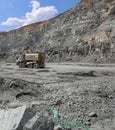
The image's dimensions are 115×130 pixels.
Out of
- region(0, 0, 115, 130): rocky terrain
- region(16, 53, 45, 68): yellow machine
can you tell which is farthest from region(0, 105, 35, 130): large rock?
region(16, 53, 45, 68): yellow machine

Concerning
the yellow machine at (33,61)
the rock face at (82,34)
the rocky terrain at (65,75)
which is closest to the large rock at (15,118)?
the rocky terrain at (65,75)

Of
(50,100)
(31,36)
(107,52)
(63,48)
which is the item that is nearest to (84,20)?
(63,48)

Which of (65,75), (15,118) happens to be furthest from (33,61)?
(15,118)

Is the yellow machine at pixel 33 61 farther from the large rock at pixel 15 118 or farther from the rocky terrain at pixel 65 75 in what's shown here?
the large rock at pixel 15 118

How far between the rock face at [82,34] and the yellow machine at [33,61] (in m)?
11.6

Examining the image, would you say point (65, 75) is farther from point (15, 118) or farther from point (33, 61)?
point (15, 118)

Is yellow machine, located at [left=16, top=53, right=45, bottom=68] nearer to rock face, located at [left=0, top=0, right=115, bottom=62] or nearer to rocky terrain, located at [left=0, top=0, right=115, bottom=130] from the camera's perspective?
rocky terrain, located at [left=0, top=0, right=115, bottom=130]

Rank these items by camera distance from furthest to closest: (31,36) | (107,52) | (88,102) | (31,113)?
(31,36) → (107,52) → (88,102) → (31,113)

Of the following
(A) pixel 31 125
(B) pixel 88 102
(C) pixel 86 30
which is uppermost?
(C) pixel 86 30

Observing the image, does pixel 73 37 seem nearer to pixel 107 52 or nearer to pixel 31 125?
pixel 107 52

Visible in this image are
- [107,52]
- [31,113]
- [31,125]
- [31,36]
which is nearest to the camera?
[31,125]

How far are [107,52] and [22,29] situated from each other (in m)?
40.3

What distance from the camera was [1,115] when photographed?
18.0ft

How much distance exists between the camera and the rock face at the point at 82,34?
41.3 m
